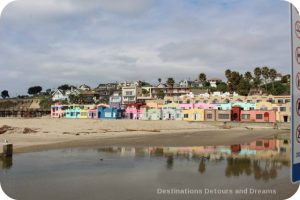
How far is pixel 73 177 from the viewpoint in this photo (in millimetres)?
11398

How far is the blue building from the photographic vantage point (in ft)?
187

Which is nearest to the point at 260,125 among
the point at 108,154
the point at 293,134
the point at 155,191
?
the point at 108,154

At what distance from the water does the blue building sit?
39.3 meters

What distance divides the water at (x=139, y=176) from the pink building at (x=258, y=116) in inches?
1301

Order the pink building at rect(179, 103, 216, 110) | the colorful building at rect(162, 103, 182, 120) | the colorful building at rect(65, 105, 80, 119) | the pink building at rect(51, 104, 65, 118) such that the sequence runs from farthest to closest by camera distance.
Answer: the pink building at rect(51, 104, 65, 118), the colorful building at rect(65, 105, 80, 119), the colorful building at rect(162, 103, 182, 120), the pink building at rect(179, 103, 216, 110)

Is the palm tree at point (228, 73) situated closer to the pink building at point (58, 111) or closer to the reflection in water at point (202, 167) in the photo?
the pink building at point (58, 111)

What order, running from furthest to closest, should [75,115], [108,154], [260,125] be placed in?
[75,115], [260,125], [108,154]

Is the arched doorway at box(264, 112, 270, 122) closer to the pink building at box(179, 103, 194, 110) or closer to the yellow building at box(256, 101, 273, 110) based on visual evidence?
the yellow building at box(256, 101, 273, 110)

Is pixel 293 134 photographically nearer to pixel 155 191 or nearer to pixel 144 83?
pixel 155 191

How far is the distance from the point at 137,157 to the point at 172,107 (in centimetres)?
3822

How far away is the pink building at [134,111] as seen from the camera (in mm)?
56322

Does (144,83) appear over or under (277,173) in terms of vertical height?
over

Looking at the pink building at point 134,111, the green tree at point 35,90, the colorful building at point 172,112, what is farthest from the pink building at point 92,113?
the green tree at point 35,90

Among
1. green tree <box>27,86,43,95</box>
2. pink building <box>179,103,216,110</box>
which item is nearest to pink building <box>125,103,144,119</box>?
pink building <box>179,103,216,110</box>
